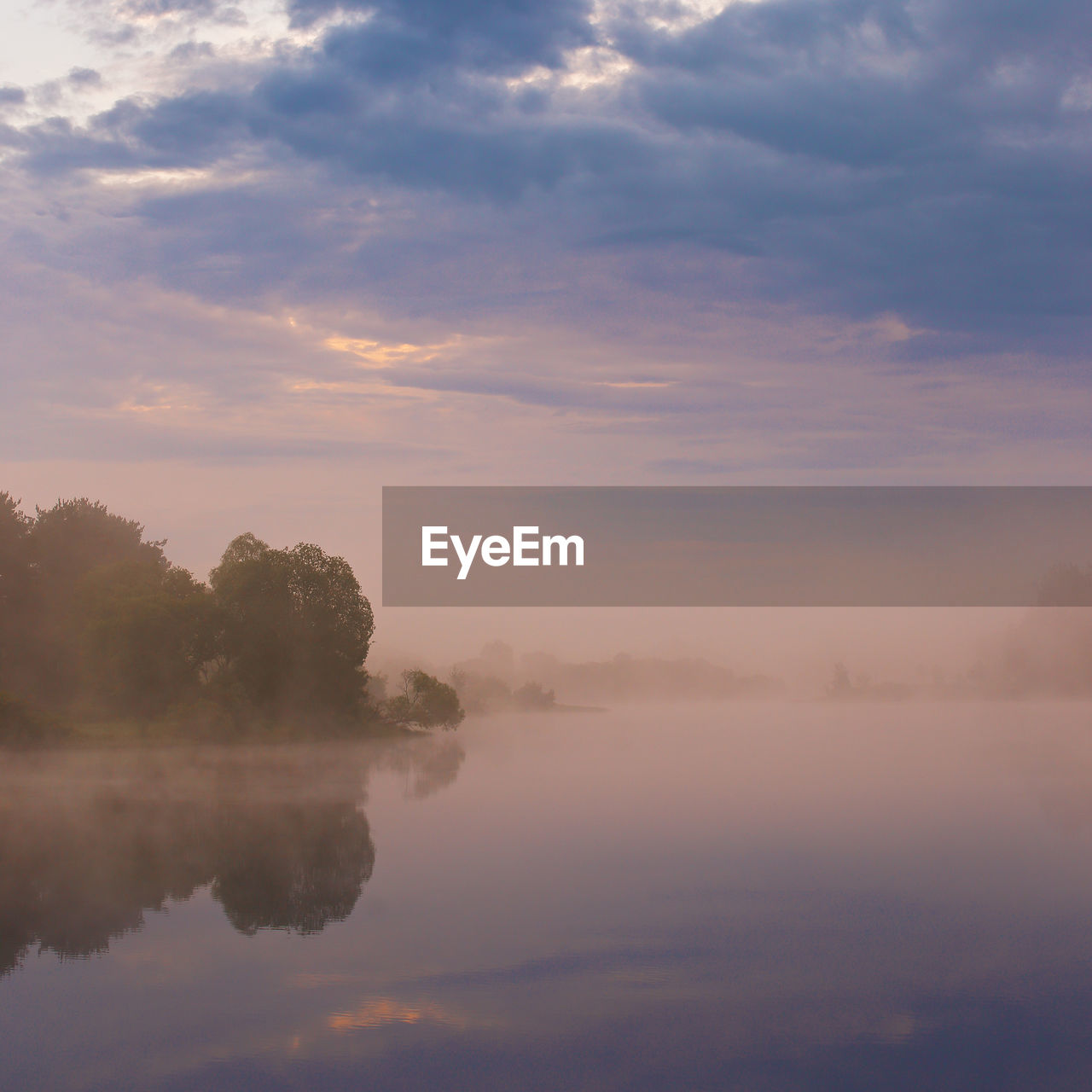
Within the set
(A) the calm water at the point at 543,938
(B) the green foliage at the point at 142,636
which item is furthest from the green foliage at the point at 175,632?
(A) the calm water at the point at 543,938

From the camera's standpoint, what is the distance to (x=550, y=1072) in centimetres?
1791

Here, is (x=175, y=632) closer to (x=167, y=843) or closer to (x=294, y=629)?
(x=294, y=629)

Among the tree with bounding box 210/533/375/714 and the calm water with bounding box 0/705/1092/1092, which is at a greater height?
the tree with bounding box 210/533/375/714

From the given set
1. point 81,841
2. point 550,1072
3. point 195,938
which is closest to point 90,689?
point 81,841

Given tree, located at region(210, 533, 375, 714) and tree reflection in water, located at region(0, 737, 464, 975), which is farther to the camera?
tree, located at region(210, 533, 375, 714)

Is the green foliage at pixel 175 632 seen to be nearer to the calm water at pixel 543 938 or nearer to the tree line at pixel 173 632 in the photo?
the tree line at pixel 173 632

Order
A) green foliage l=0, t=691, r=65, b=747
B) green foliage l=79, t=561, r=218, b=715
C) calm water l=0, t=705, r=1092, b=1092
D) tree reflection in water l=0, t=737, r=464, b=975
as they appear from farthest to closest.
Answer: green foliage l=79, t=561, r=218, b=715
green foliage l=0, t=691, r=65, b=747
tree reflection in water l=0, t=737, r=464, b=975
calm water l=0, t=705, r=1092, b=1092

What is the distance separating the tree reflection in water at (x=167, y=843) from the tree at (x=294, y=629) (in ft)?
41.3

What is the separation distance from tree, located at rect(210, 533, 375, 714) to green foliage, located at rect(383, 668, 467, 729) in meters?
9.89

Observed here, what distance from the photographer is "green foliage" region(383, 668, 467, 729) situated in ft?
337

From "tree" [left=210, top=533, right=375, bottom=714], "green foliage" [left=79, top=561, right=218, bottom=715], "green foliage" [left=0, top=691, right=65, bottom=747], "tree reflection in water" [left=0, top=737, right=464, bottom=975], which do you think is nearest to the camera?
"tree reflection in water" [left=0, top=737, right=464, bottom=975]

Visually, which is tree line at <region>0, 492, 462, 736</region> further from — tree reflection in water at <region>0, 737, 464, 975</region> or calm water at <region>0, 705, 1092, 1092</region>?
calm water at <region>0, 705, 1092, 1092</region>

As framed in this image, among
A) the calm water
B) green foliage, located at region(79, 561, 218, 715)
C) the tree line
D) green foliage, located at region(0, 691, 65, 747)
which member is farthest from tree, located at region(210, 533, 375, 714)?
the calm water

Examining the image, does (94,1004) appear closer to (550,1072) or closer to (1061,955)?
(550,1072)
